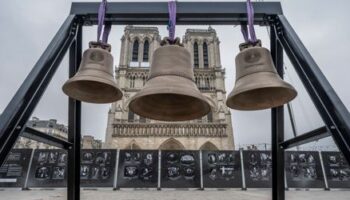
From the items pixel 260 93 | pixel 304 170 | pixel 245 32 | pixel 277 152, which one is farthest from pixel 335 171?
pixel 245 32

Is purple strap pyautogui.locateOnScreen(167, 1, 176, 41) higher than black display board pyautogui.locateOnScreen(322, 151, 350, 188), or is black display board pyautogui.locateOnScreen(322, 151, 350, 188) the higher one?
purple strap pyautogui.locateOnScreen(167, 1, 176, 41)

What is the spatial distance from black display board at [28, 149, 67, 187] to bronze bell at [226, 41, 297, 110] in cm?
985

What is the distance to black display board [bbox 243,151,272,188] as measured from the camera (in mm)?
10417

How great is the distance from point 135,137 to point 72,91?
28.3 metres

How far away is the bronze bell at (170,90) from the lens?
1.49 meters

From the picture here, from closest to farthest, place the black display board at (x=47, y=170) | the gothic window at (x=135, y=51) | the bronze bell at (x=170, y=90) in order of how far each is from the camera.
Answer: the bronze bell at (x=170, y=90) < the black display board at (x=47, y=170) < the gothic window at (x=135, y=51)

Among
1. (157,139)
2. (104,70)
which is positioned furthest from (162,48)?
(157,139)

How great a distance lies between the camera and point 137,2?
1.89 m

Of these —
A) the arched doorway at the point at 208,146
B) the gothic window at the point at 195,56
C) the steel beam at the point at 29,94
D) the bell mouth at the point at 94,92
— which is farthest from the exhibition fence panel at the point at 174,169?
the gothic window at the point at 195,56

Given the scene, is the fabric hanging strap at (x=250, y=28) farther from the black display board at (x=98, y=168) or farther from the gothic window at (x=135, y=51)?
the gothic window at (x=135, y=51)

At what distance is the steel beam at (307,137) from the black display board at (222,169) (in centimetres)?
905

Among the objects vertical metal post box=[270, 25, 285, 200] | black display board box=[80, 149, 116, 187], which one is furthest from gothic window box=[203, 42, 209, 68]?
vertical metal post box=[270, 25, 285, 200]

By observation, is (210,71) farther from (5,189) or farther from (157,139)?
(5,189)

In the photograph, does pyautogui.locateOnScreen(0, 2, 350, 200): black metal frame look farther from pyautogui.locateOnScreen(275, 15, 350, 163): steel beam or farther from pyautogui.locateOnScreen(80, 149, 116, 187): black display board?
pyautogui.locateOnScreen(80, 149, 116, 187): black display board
